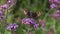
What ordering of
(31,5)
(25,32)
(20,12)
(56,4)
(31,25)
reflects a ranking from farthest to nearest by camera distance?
(31,5) < (20,12) < (56,4) < (25,32) < (31,25)

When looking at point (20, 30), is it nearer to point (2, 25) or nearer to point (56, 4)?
point (2, 25)

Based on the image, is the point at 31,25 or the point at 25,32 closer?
the point at 31,25

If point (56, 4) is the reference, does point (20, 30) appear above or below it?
below

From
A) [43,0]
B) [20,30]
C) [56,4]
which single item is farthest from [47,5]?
[20,30]

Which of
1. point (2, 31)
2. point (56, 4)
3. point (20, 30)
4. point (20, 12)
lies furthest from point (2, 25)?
point (20, 12)

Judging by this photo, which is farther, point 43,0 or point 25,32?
point 43,0

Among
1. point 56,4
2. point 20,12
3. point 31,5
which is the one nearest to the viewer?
point 56,4

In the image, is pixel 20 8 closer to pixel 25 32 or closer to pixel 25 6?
pixel 25 6

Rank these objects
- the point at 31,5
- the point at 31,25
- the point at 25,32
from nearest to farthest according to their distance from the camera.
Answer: the point at 31,25 < the point at 25,32 < the point at 31,5

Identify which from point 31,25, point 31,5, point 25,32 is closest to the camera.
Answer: point 31,25
